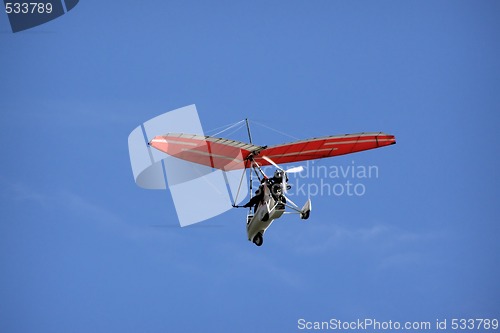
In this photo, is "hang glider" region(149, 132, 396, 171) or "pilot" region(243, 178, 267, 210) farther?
"hang glider" region(149, 132, 396, 171)

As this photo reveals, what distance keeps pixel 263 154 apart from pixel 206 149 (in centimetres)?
256

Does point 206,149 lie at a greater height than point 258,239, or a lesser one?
greater

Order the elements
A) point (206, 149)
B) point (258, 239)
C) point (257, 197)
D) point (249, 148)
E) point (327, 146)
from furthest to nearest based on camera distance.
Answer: point (327, 146)
point (206, 149)
point (249, 148)
point (258, 239)
point (257, 197)

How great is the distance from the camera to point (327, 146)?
37531 mm

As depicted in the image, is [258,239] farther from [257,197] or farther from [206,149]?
[206,149]

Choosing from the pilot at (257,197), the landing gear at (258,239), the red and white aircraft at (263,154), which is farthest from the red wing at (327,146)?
the landing gear at (258,239)

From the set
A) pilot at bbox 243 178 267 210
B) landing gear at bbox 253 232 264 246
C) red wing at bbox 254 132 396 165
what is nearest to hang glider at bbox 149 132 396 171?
red wing at bbox 254 132 396 165

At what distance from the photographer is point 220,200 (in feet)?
116

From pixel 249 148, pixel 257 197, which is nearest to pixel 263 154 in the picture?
pixel 249 148

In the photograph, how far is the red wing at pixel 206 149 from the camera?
115ft

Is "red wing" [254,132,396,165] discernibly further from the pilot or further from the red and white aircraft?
the pilot

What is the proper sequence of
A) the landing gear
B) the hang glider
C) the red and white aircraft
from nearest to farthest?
1. the red and white aircraft
2. the landing gear
3. the hang glider

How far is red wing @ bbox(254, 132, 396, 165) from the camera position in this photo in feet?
121

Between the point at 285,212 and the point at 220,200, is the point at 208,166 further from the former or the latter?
the point at 285,212
